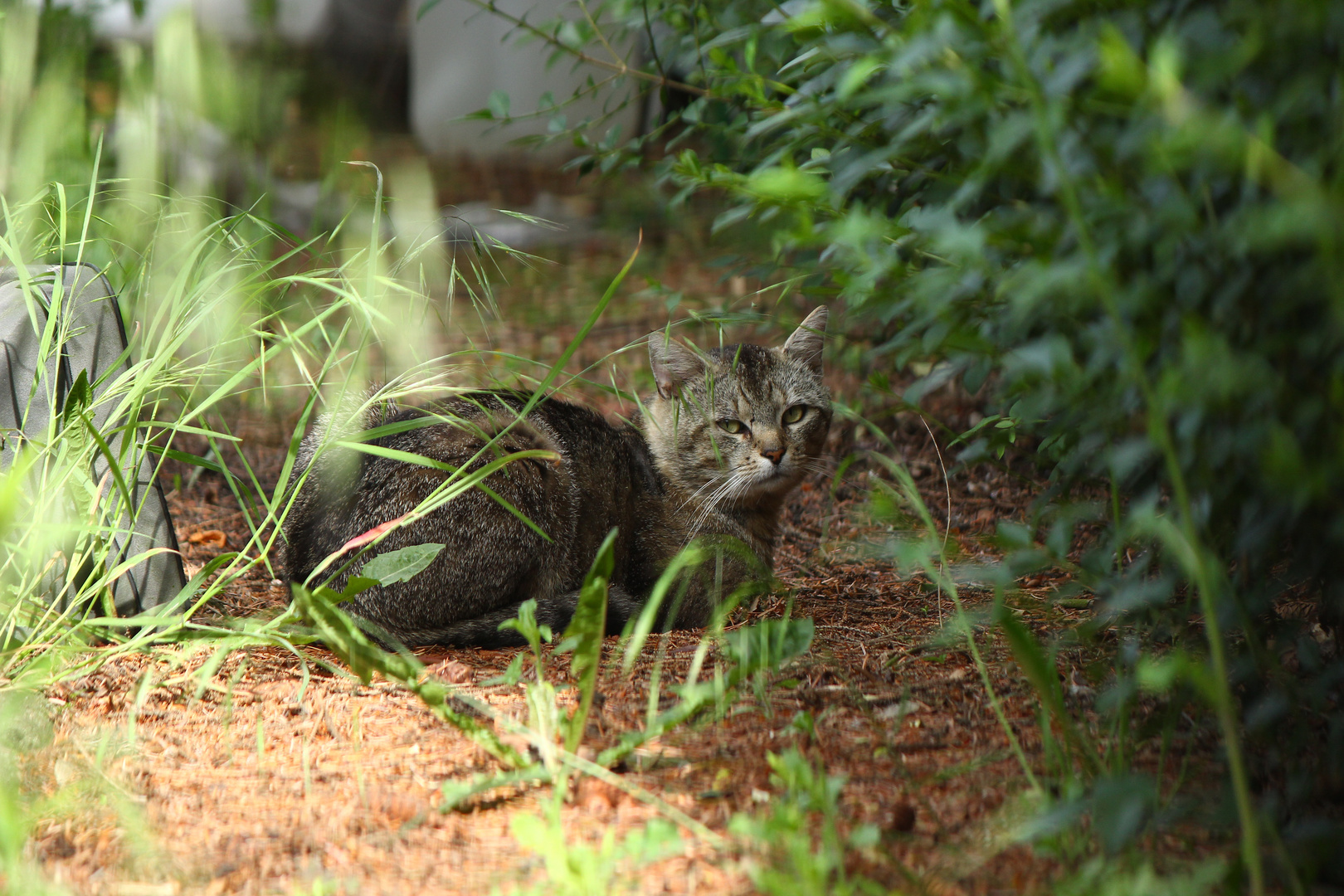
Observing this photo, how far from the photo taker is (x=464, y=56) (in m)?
8.75

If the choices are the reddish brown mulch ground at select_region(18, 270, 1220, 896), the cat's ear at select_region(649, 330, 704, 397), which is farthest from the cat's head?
the reddish brown mulch ground at select_region(18, 270, 1220, 896)

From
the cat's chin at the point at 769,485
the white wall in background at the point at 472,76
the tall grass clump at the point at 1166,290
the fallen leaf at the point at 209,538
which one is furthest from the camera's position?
the white wall in background at the point at 472,76

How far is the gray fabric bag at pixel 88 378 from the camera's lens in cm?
249

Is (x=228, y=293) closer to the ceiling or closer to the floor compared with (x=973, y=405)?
closer to the ceiling

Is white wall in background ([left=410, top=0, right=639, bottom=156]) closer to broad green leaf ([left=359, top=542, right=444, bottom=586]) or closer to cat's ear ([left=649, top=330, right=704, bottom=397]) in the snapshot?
cat's ear ([left=649, top=330, right=704, bottom=397])

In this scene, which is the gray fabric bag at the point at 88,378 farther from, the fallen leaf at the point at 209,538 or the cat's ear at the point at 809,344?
the cat's ear at the point at 809,344

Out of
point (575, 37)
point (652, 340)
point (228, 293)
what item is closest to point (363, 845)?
point (228, 293)

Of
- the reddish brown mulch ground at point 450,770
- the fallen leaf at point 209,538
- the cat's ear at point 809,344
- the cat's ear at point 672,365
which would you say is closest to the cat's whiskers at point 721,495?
the cat's ear at point 672,365

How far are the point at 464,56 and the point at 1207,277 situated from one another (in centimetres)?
835

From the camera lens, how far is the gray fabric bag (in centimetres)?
249

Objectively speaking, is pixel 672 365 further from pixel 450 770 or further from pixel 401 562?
pixel 450 770

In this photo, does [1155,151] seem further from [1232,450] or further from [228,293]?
[228,293]

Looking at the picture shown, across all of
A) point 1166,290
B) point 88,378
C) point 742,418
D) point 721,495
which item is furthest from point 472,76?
point 1166,290

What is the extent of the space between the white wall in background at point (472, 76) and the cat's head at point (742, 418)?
16.6 ft
